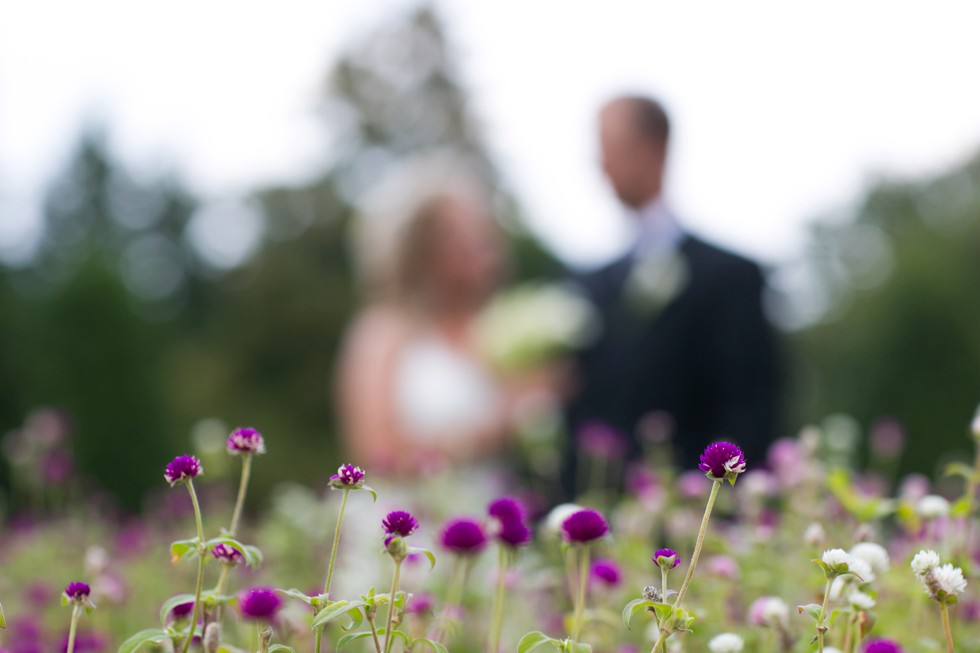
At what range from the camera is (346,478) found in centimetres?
111

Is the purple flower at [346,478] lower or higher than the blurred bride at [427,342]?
lower

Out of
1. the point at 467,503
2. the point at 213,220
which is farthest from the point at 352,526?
the point at 213,220

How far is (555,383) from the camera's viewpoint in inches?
174

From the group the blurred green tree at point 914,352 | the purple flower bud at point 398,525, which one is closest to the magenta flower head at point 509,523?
the purple flower bud at point 398,525

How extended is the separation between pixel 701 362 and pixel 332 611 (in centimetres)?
291

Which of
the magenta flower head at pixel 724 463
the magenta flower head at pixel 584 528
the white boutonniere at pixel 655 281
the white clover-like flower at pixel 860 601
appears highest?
the white boutonniere at pixel 655 281

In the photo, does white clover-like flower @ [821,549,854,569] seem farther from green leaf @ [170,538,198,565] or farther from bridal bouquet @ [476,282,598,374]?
bridal bouquet @ [476,282,598,374]

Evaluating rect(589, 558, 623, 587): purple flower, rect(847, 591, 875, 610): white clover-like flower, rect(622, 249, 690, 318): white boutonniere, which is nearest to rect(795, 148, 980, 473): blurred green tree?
rect(622, 249, 690, 318): white boutonniere

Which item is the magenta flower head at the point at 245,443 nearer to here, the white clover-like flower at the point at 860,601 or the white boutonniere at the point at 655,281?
the white clover-like flower at the point at 860,601

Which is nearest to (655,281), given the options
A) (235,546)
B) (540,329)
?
(540,329)

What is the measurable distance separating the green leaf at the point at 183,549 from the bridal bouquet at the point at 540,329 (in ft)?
9.33

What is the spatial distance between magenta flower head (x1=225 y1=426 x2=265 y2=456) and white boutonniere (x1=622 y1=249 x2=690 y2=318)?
2738mm

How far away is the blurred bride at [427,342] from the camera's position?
4.57 m

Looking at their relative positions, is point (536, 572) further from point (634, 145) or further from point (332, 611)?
point (634, 145)
